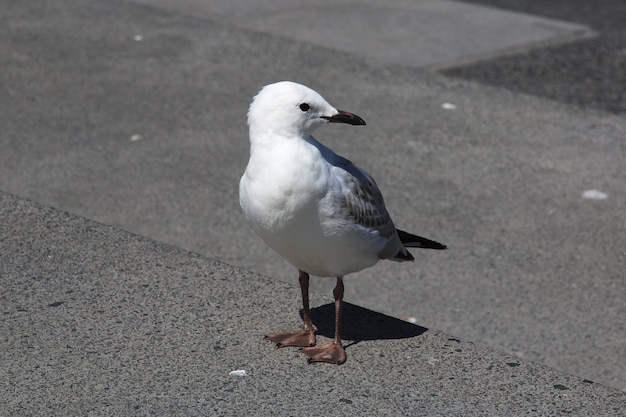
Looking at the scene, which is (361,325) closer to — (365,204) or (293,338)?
(293,338)

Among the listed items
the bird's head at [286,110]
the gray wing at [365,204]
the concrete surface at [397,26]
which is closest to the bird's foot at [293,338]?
the gray wing at [365,204]

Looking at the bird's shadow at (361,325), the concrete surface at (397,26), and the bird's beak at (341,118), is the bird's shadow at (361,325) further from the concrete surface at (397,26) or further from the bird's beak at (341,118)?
the concrete surface at (397,26)

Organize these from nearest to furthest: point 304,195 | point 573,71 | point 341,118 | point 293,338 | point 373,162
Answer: point 304,195
point 341,118
point 293,338
point 373,162
point 573,71

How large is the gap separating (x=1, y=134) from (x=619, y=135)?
4.65 meters

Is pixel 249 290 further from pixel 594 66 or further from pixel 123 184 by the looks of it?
pixel 594 66

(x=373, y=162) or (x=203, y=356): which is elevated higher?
(x=203, y=356)

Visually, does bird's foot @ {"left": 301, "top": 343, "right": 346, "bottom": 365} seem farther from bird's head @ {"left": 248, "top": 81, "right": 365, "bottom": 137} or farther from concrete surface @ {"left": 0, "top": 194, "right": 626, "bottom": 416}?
bird's head @ {"left": 248, "top": 81, "right": 365, "bottom": 137}

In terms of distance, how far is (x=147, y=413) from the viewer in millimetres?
3223

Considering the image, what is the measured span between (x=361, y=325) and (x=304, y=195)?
2.64 feet

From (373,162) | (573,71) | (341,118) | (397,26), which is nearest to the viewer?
(341,118)

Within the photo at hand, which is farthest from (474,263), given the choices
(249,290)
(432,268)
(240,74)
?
(240,74)

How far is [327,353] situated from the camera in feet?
11.8

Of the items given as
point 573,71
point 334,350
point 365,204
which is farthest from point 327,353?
point 573,71

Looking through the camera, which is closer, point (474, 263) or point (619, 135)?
point (474, 263)
